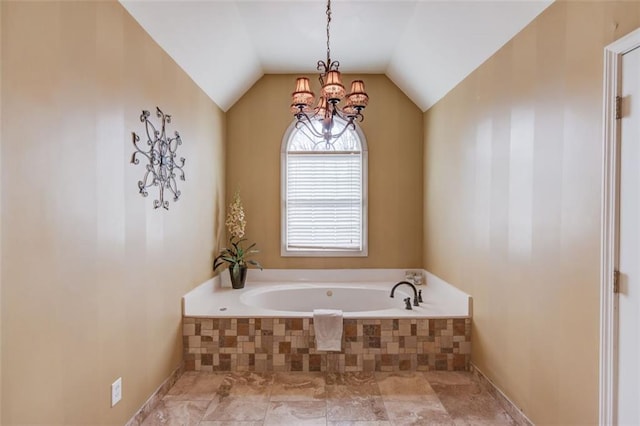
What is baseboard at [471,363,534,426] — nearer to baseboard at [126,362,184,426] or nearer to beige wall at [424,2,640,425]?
beige wall at [424,2,640,425]

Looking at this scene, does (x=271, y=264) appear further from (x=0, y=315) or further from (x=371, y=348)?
(x=0, y=315)

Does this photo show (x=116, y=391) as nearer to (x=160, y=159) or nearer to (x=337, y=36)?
(x=160, y=159)

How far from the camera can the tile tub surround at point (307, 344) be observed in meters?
2.88

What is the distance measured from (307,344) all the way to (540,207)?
6.31 ft

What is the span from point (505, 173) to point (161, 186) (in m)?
2.33

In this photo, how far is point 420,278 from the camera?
158 inches

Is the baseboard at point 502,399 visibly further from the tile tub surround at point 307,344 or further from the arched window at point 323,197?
the arched window at point 323,197

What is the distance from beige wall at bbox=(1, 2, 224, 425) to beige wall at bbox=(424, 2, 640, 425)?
91.6 inches

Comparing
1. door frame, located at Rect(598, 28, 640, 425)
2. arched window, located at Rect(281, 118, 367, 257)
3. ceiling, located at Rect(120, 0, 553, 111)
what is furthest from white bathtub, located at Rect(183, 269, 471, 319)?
ceiling, located at Rect(120, 0, 553, 111)

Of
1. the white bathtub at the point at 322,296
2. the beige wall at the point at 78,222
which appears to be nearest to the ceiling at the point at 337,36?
the beige wall at the point at 78,222

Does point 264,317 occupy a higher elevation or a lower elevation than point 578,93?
lower

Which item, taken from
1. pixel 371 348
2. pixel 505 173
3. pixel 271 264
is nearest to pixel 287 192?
pixel 271 264

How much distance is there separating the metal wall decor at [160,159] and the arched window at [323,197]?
1603mm

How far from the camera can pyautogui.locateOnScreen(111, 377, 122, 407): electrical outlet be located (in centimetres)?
190
